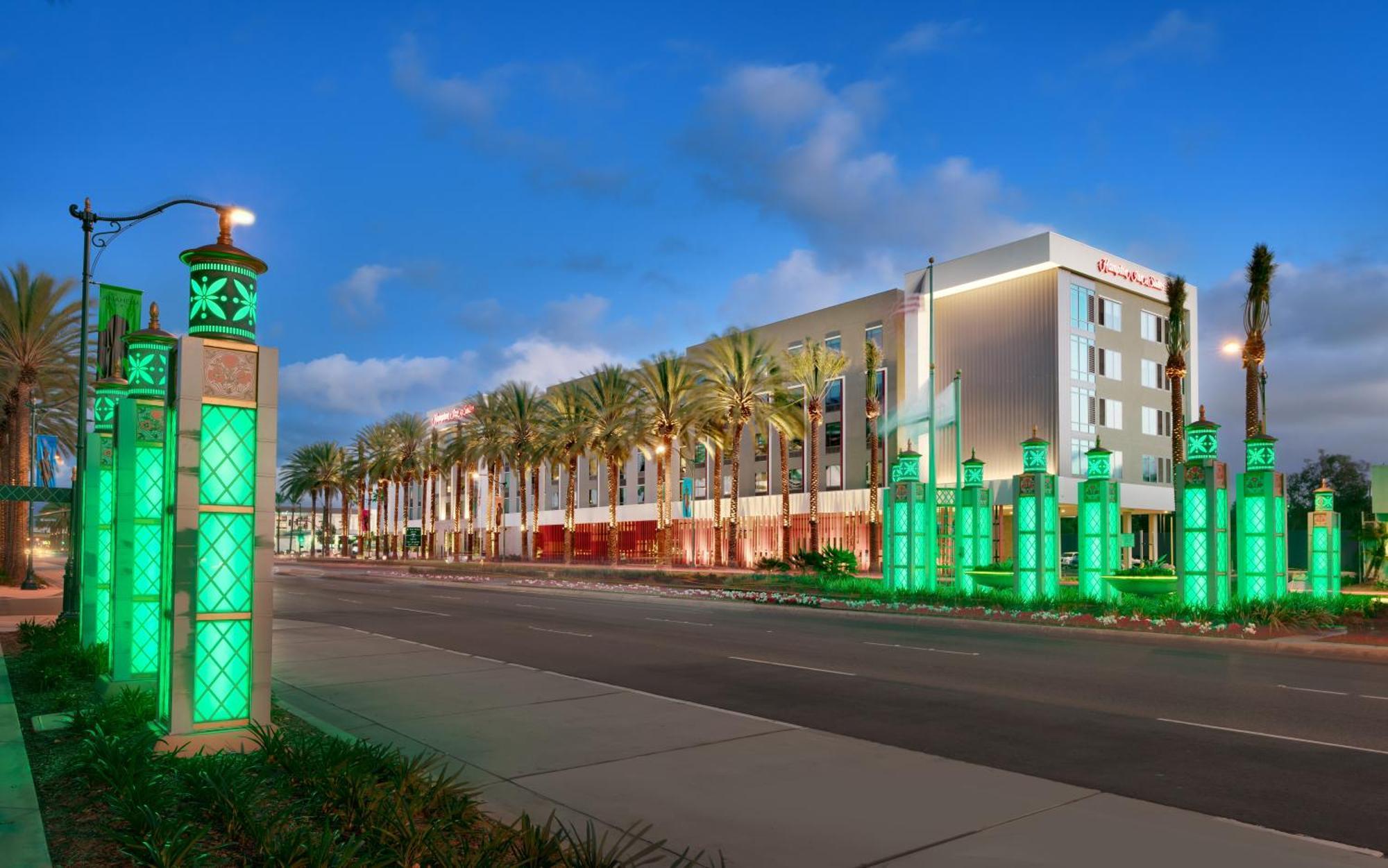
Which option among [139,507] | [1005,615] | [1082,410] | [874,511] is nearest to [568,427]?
[874,511]

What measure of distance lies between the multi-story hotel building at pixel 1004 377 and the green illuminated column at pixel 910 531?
21065 mm

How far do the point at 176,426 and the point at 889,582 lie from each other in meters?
24.7

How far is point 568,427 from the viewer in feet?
180

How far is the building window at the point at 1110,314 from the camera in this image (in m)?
55.9

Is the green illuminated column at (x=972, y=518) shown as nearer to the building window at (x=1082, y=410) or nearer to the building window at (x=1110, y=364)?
the building window at (x=1082, y=410)

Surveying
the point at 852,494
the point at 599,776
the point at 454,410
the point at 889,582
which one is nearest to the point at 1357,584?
the point at 852,494

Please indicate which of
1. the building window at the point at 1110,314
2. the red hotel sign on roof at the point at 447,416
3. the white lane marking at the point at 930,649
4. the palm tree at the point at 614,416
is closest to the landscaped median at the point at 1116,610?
the white lane marking at the point at 930,649

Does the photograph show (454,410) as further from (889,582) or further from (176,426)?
(176,426)

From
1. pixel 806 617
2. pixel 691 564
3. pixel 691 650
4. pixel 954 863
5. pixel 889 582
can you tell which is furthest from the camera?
pixel 691 564

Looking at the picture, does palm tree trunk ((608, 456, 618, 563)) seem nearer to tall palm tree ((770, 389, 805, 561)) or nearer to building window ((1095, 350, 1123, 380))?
tall palm tree ((770, 389, 805, 561))

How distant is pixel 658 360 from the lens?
4950cm

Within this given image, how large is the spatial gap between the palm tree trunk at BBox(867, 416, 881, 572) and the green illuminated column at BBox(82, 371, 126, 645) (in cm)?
3616

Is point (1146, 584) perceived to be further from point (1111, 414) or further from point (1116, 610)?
point (1111, 414)

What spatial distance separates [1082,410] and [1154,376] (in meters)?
9.48
